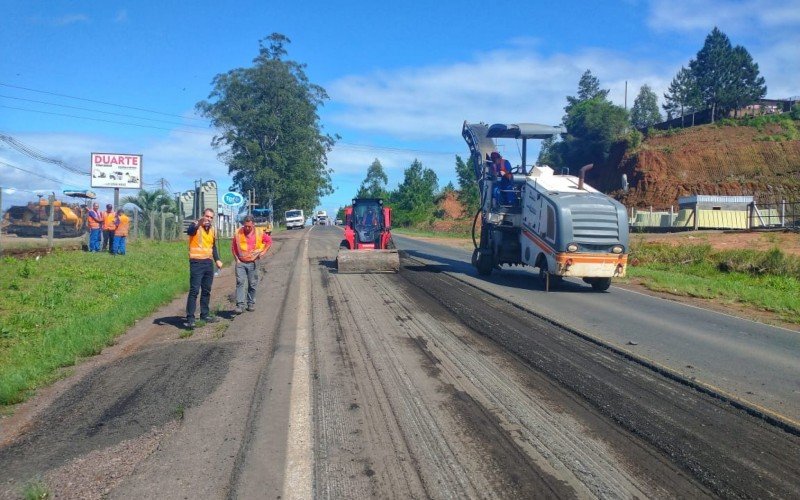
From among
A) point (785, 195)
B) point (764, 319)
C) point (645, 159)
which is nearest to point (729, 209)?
point (785, 195)

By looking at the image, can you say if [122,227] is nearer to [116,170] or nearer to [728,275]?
[116,170]

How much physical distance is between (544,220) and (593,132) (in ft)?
221

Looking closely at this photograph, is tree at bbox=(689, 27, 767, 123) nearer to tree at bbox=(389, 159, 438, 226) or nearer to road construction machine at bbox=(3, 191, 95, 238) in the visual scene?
tree at bbox=(389, 159, 438, 226)

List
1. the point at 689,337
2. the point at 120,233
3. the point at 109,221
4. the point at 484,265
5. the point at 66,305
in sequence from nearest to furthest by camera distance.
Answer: the point at 689,337
the point at 66,305
the point at 484,265
the point at 120,233
the point at 109,221

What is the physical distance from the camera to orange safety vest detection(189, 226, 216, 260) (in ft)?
36.3

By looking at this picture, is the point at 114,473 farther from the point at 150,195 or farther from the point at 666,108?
the point at 666,108

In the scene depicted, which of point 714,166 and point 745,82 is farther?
point 745,82

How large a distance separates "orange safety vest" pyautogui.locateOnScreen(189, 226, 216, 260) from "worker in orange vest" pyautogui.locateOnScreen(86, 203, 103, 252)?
14.9 m

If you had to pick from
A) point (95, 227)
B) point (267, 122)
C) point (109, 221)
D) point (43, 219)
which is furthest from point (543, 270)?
point (267, 122)

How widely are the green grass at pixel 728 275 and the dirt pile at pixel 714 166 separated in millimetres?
38684

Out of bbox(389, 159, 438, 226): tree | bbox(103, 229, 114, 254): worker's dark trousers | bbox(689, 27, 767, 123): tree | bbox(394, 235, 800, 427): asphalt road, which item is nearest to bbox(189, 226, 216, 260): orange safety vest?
bbox(394, 235, 800, 427): asphalt road

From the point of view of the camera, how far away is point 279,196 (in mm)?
64625

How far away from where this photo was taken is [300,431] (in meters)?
5.88

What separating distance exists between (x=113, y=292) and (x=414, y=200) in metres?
70.3
